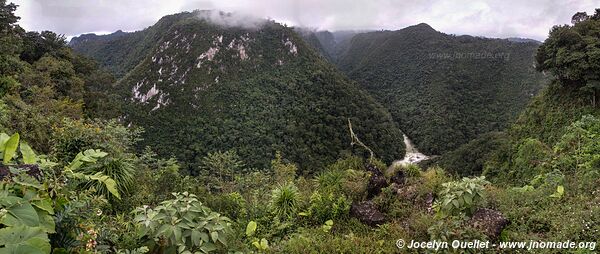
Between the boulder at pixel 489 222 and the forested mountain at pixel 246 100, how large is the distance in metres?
35.1

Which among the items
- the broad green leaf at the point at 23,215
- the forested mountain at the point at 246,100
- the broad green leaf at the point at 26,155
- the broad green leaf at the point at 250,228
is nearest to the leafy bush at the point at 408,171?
the broad green leaf at the point at 250,228

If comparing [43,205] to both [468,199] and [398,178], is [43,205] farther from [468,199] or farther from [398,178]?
[398,178]

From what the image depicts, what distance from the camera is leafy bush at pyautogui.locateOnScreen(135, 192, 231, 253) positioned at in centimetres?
320

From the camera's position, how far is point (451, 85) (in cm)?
8006

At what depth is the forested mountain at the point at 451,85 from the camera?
67.2 metres

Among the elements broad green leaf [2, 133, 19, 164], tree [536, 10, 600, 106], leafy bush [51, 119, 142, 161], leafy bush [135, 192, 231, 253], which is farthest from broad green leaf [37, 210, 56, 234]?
tree [536, 10, 600, 106]

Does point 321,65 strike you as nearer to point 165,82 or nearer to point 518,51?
point 165,82

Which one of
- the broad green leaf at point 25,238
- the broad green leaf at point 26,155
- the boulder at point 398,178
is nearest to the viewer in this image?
the broad green leaf at point 25,238

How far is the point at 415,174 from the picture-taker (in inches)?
251

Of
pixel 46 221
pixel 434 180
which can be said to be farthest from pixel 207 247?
pixel 434 180

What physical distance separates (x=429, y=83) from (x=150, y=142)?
214 ft

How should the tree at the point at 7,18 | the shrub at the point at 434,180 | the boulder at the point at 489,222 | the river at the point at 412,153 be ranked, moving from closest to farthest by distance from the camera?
1. the boulder at the point at 489,222
2. the shrub at the point at 434,180
3. the tree at the point at 7,18
4. the river at the point at 412,153

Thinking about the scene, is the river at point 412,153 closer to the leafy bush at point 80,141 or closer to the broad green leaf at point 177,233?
the leafy bush at point 80,141

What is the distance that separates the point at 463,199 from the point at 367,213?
1306 millimetres
